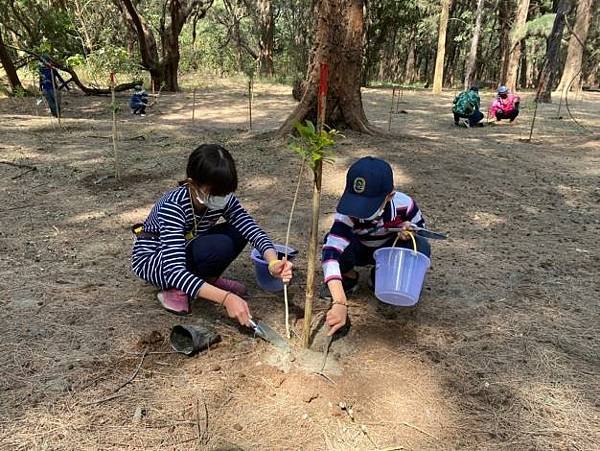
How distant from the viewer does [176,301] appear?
2424 mm

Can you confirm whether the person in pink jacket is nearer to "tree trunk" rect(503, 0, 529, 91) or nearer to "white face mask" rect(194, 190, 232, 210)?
"tree trunk" rect(503, 0, 529, 91)

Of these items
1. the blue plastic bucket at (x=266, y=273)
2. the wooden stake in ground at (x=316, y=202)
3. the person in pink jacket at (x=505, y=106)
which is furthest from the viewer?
the person in pink jacket at (x=505, y=106)

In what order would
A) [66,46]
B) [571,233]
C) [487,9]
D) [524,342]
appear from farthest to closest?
[487,9], [66,46], [571,233], [524,342]

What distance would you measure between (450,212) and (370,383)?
254cm

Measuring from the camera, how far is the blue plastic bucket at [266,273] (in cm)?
262

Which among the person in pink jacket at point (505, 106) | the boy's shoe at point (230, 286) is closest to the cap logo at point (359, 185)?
the boy's shoe at point (230, 286)

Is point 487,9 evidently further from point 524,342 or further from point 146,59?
point 524,342

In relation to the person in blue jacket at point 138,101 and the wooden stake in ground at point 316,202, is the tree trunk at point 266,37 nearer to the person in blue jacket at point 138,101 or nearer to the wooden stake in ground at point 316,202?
the person in blue jacket at point 138,101

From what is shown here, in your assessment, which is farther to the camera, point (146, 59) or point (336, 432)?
point (146, 59)

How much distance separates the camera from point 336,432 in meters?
1.77

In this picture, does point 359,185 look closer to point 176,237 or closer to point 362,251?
point 362,251

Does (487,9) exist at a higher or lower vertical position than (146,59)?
higher

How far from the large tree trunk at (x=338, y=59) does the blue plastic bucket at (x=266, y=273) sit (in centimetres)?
353

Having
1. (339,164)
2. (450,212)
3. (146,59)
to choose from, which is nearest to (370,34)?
(146,59)
